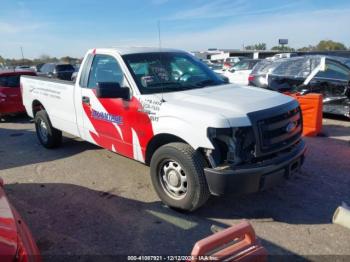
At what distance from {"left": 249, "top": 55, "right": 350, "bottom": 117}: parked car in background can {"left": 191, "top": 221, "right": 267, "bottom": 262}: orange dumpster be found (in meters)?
6.44

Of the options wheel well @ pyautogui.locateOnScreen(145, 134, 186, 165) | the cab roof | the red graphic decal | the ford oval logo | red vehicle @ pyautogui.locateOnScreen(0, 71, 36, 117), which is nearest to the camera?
the ford oval logo

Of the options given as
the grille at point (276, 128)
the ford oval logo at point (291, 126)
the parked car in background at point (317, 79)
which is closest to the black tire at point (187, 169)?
the grille at point (276, 128)

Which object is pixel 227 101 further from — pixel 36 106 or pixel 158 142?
pixel 36 106

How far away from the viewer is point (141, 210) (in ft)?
13.0

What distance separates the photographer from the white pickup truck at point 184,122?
10.7ft

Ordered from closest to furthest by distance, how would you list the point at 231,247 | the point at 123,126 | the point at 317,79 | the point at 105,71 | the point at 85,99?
1. the point at 231,247
2. the point at 123,126
3. the point at 105,71
4. the point at 85,99
5. the point at 317,79

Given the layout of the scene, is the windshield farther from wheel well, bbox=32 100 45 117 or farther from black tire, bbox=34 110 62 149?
wheel well, bbox=32 100 45 117

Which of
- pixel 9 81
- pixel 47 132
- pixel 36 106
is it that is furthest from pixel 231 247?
pixel 9 81

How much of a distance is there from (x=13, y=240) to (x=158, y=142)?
2.26m

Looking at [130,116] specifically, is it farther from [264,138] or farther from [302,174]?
[302,174]

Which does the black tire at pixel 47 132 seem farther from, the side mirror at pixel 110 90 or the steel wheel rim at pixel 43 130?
the side mirror at pixel 110 90

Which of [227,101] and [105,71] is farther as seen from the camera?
[105,71]

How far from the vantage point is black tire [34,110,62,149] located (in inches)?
249

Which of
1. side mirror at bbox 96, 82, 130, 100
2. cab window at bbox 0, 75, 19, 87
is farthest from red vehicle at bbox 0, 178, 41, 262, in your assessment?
cab window at bbox 0, 75, 19, 87
